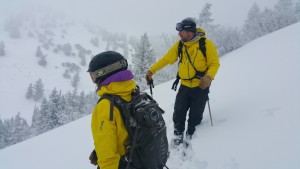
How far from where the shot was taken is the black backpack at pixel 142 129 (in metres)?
2.74

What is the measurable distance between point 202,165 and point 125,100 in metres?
2.87

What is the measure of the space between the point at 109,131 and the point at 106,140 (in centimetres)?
10

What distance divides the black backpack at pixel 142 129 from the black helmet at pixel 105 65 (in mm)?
248

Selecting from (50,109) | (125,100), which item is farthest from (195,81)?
(50,109)

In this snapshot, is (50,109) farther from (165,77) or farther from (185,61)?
(185,61)

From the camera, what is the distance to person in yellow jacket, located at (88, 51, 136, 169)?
8.68 feet

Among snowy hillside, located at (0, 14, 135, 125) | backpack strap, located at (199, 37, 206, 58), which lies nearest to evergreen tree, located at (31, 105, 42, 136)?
snowy hillside, located at (0, 14, 135, 125)

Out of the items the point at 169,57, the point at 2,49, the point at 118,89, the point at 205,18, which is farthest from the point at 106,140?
the point at 2,49

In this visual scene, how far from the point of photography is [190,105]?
5727 millimetres

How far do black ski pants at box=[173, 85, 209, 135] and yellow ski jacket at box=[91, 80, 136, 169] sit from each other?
9.47ft

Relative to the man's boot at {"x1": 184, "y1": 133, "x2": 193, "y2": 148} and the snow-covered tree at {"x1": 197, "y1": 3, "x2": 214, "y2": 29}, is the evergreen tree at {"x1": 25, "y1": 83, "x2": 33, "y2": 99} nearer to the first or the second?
the snow-covered tree at {"x1": 197, "y1": 3, "x2": 214, "y2": 29}

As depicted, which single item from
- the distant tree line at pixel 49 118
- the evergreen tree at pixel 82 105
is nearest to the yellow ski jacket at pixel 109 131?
the distant tree line at pixel 49 118

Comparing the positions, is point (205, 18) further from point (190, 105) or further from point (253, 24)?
point (190, 105)

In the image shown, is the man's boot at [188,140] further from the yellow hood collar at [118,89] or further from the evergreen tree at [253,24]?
the evergreen tree at [253,24]
